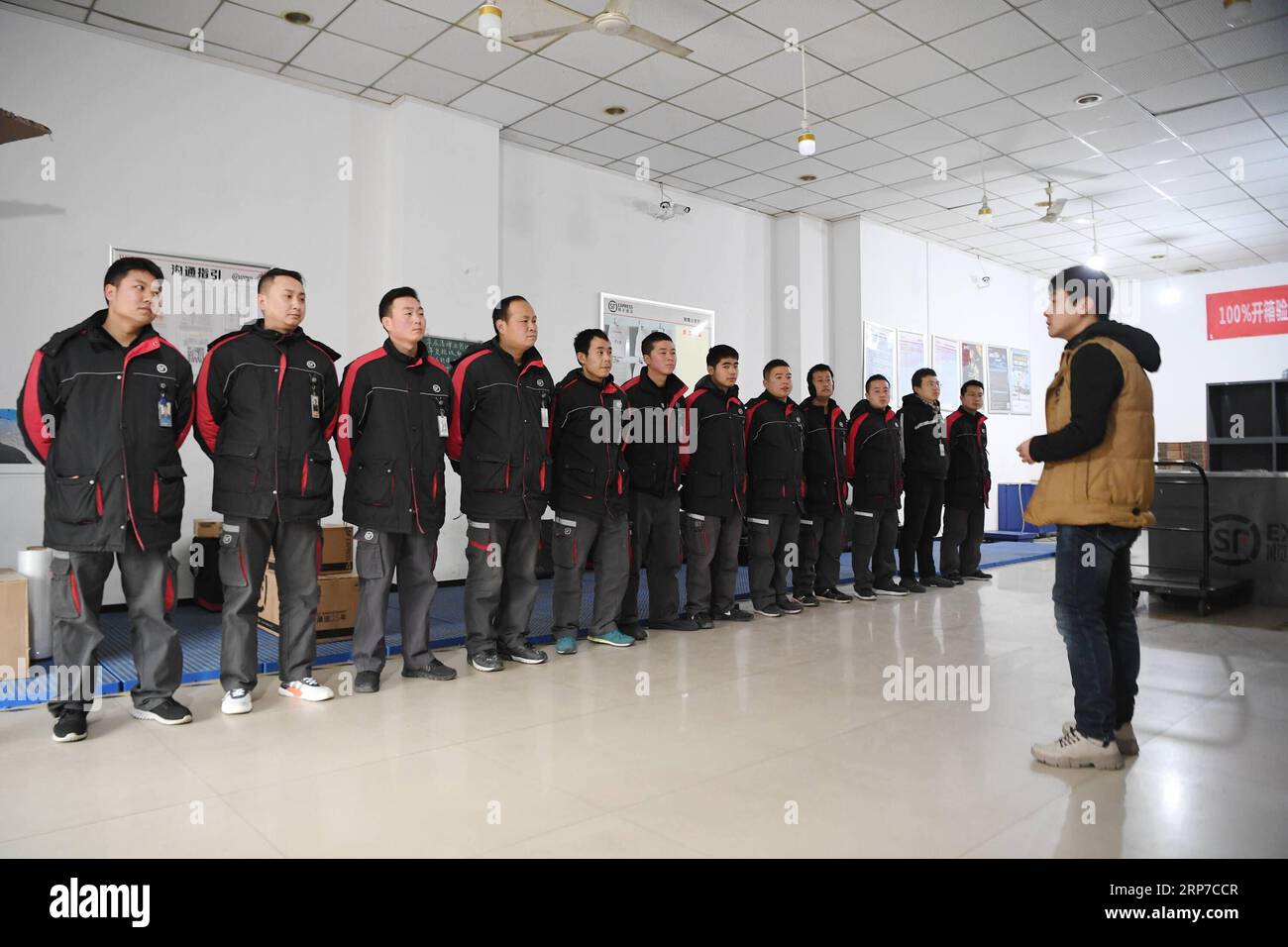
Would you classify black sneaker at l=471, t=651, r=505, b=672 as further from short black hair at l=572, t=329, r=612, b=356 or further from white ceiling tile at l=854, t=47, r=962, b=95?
white ceiling tile at l=854, t=47, r=962, b=95

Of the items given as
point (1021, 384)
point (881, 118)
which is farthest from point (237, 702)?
point (1021, 384)

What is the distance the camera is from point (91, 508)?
280 centimetres

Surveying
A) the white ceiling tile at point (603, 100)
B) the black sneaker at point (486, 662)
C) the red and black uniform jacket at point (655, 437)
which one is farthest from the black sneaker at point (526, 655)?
the white ceiling tile at point (603, 100)

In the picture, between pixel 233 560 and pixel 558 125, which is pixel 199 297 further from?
pixel 558 125

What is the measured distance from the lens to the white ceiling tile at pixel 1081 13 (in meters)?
4.88

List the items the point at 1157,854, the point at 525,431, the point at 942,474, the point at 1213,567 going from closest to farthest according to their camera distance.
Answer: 1. the point at 1157,854
2. the point at 525,431
3. the point at 1213,567
4. the point at 942,474

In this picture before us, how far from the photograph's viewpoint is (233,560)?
3164 mm

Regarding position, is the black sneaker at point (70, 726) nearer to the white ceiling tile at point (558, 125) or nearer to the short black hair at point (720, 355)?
the short black hair at point (720, 355)

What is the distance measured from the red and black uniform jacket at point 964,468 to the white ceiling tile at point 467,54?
4.19 meters

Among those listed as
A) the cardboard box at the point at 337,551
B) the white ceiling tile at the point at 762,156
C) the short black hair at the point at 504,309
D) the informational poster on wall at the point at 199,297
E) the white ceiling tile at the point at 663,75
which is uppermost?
the white ceiling tile at the point at 762,156

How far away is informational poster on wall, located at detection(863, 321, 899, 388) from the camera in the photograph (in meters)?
9.04

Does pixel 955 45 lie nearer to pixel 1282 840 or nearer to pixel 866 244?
pixel 866 244
